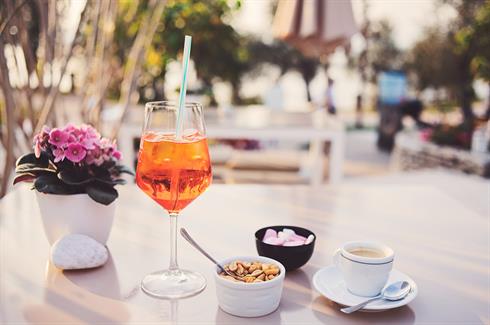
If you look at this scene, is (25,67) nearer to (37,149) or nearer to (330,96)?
(37,149)

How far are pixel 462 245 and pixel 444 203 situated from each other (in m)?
0.42

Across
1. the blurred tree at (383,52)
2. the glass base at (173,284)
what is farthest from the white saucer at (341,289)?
the blurred tree at (383,52)

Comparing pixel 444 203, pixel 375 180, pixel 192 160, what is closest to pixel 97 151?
pixel 192 160

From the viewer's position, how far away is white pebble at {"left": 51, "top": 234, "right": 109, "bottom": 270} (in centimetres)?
102

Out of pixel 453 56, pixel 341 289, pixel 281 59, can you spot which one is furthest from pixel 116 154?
pixel 281 59

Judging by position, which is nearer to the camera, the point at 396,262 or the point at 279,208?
the point at 396,262

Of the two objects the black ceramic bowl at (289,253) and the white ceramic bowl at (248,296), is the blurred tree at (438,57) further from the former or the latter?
the white ceramic bowl at (248,296)

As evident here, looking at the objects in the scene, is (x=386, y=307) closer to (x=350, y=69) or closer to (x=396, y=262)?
(x=396, y=262)


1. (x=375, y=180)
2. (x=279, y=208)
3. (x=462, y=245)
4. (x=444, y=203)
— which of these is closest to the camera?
(x=462, y=245)

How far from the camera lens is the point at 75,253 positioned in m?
1.03

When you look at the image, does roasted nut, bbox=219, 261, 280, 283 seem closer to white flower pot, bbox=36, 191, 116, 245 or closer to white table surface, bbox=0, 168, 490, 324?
white table surface, bbox=0, 168, 490, 324

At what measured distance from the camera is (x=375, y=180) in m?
4.68

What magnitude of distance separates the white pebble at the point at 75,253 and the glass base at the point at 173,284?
0.13 meters

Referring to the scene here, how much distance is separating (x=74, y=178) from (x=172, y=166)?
0.90 ft
